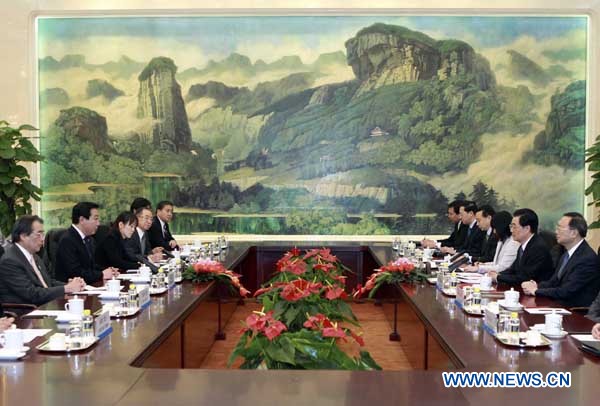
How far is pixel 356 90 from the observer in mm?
9242

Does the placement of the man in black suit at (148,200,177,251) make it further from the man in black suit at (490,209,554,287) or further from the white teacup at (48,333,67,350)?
the white teacup at (48,333,67,350)

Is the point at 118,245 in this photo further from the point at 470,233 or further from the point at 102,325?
the point at 470,233

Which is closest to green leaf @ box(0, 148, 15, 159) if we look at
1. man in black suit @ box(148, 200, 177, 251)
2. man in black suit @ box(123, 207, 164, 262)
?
man in black suit @ box(123, 207, 164, 262)

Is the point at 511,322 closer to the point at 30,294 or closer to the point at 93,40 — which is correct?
the point at 30,294

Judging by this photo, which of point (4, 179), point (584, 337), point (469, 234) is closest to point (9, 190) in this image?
point (4, 179)

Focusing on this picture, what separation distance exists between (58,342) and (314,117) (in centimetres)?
664

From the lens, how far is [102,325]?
3.23 metres

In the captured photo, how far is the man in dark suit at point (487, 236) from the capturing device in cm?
692

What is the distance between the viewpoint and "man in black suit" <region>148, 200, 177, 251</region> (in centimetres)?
798

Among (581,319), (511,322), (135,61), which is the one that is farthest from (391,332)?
(135,61)

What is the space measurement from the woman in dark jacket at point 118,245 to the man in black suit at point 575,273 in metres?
3.20

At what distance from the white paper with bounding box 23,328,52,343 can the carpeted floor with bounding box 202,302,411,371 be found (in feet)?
6.17

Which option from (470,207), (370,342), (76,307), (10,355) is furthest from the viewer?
(470,207)

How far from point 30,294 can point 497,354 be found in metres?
2.90
